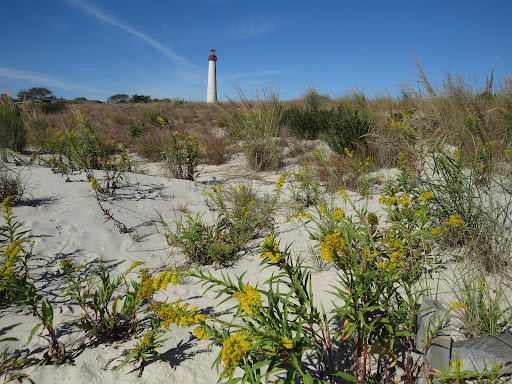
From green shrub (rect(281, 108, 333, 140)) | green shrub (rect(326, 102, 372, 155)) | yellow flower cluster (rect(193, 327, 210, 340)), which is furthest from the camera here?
green shrub (rect(281, 108, 333, 140))

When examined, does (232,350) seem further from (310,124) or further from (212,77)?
(212,77)

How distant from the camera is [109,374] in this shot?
1.68 m

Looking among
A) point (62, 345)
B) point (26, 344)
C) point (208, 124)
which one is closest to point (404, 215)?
point (62, 345)

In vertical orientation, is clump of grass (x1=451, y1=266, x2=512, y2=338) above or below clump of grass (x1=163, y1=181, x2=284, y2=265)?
below

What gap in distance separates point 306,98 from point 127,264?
33.3 feet

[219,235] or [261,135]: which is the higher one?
[261,135]

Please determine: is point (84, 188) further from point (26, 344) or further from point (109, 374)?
point (109, 374)

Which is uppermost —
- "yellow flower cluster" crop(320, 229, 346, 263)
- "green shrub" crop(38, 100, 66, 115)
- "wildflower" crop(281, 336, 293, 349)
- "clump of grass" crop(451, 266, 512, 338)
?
"green shrub" crop(38, 100, 66, 115)

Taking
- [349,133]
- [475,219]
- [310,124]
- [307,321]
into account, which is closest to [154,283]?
[307,321]

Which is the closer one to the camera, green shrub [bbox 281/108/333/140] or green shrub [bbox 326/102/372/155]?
green shrub [bbox 326/102/372/155]

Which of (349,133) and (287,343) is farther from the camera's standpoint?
(349,133)

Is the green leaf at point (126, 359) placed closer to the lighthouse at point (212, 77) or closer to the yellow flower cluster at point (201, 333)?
the yellow flower cluster at point (201, 333)

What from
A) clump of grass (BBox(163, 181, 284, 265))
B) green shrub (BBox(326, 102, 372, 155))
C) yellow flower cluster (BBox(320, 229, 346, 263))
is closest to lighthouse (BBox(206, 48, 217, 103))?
green shrub (BBox(326, 102, 372, 155))

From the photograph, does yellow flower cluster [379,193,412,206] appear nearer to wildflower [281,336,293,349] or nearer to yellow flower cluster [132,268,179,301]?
wildflower [281,336,293,349]
